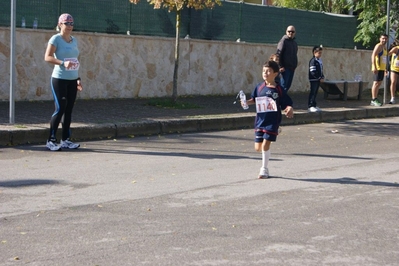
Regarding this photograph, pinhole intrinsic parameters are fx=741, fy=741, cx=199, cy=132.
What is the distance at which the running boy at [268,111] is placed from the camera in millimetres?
8805

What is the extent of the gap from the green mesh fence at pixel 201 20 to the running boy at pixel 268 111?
842 centimetres

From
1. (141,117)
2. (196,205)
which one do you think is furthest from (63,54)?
(196,205)

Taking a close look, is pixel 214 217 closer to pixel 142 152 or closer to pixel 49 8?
pixel 142 152

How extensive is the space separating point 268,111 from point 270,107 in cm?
5

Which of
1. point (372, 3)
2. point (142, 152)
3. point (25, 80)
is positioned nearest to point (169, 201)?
point (142, 152)

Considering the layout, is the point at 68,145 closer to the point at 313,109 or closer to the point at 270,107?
the point at 270,107

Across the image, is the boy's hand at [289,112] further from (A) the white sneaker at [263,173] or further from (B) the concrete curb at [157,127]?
(B) the concrete curb at [157,127]

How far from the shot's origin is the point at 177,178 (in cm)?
866

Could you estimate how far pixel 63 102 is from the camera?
10719mm

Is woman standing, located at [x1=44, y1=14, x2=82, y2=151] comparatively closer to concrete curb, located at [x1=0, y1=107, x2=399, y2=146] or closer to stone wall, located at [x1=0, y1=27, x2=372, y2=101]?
concrete curb, located at [x1=0, y1=107, x2=399, y2=146]

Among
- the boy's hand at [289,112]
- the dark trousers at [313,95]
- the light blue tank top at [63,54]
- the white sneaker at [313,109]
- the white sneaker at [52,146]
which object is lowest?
the white sneaker at [52,146]

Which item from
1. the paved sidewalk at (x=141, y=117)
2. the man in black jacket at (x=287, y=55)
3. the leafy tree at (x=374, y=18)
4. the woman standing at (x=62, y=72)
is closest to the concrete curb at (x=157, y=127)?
the paved sidewalk at (x=141, y=117)

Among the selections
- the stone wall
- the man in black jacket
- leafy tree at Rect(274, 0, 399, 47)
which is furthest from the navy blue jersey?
leafy tree at Rect(274, 0, 399, 47)

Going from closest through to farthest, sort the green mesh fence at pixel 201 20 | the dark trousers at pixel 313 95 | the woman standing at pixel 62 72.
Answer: the woman standing at pixel 62 72
the green mesh fence at pixel 201 20
the dark trousers at pixel 313 95
